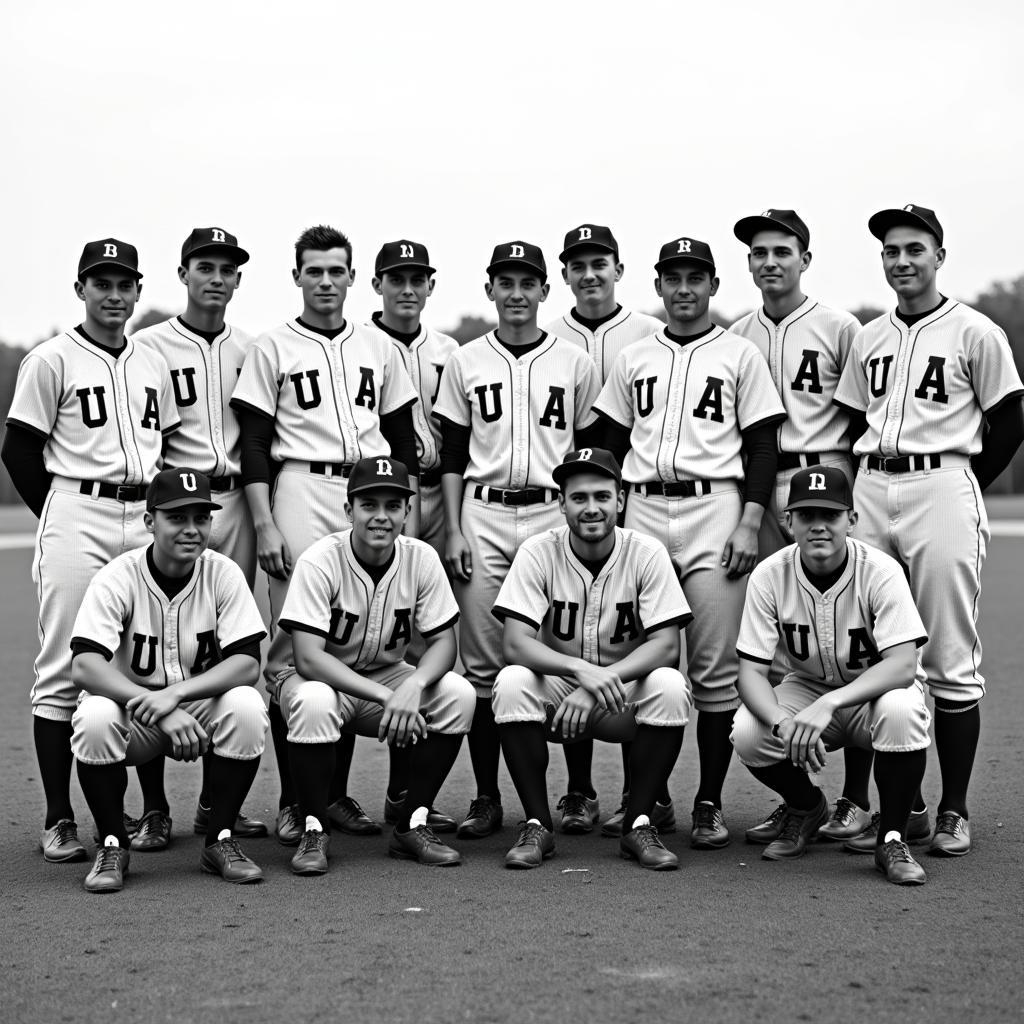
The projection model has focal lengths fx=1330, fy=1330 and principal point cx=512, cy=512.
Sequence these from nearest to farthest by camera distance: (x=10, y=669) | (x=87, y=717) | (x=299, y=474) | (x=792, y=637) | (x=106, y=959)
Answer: (x=106, y=959) < (x=87, y=717) < (x=792, y=637) < (x=299, y=474) < (x=10, y=669)

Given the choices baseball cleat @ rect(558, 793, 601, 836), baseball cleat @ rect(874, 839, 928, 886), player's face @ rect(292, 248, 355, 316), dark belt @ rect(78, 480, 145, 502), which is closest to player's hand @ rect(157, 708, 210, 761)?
dark belt @ rect(78, 480, 145, 502)

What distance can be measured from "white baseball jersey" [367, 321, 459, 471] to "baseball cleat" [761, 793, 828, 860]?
219cm

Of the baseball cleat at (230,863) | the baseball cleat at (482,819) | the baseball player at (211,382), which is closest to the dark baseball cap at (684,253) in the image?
the baseball player at (211,382)

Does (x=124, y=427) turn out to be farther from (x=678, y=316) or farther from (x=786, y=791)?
(x=786, y=791)

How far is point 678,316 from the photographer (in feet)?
17.9

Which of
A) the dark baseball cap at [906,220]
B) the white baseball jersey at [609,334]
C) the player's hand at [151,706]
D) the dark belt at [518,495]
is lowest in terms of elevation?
the player's hand at [151,706]

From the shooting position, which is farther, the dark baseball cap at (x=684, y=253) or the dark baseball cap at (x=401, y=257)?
the dark baseball cap at (x=401, y=257)

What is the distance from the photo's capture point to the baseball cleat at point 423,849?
475 cm

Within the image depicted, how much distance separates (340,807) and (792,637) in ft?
6.48

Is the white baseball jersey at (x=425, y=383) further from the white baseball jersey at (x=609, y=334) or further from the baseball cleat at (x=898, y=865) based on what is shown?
the baseball cleat at (x=898, y=865)

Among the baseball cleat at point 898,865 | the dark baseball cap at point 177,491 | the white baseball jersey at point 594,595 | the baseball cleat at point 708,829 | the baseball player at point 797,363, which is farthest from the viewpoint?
the baseball player at point 797,363

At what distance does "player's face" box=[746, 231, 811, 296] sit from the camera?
5.44m

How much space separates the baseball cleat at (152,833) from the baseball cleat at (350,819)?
63cm

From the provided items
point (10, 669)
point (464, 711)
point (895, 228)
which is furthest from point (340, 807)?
point (10, 669)
